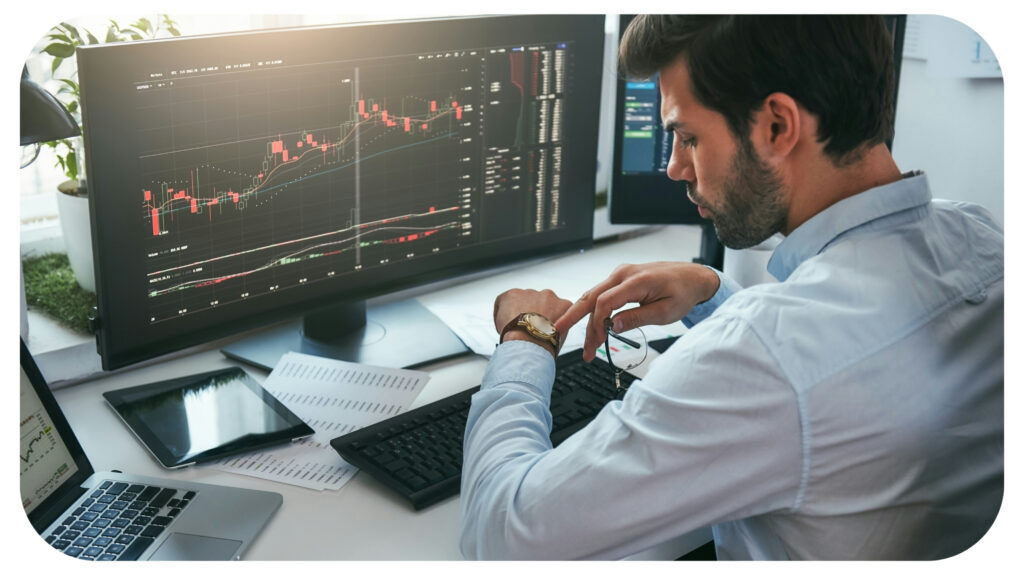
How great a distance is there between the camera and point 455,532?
3.12 ft

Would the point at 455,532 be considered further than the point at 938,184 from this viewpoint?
No

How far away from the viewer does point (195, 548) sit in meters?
0.89

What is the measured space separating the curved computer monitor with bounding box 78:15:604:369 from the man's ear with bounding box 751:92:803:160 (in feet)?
1.68

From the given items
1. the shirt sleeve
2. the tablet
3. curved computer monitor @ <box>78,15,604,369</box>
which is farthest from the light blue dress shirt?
curved computer monitor @ <box>78,15,604,369</box>

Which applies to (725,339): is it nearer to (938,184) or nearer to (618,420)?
(618,420)

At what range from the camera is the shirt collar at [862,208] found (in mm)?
905

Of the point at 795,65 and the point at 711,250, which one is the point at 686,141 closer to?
the point at 795,65

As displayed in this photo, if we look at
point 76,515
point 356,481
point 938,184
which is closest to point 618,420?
point 356,481

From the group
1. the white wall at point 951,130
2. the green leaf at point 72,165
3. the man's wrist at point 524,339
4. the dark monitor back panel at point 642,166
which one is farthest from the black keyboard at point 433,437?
the white wall at point 951,130

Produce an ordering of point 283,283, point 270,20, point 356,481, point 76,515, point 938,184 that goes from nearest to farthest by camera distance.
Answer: point 76,515 → point 356,481 → point 283,283 → point 270,20 → point 938,184

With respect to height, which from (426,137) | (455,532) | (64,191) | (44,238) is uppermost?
(426,137)

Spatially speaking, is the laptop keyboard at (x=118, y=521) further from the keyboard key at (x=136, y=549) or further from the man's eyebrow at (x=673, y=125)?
the man's eyebrow at (x=673, y=125)

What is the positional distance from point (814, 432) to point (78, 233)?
108 cm

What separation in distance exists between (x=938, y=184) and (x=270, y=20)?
150 cm
